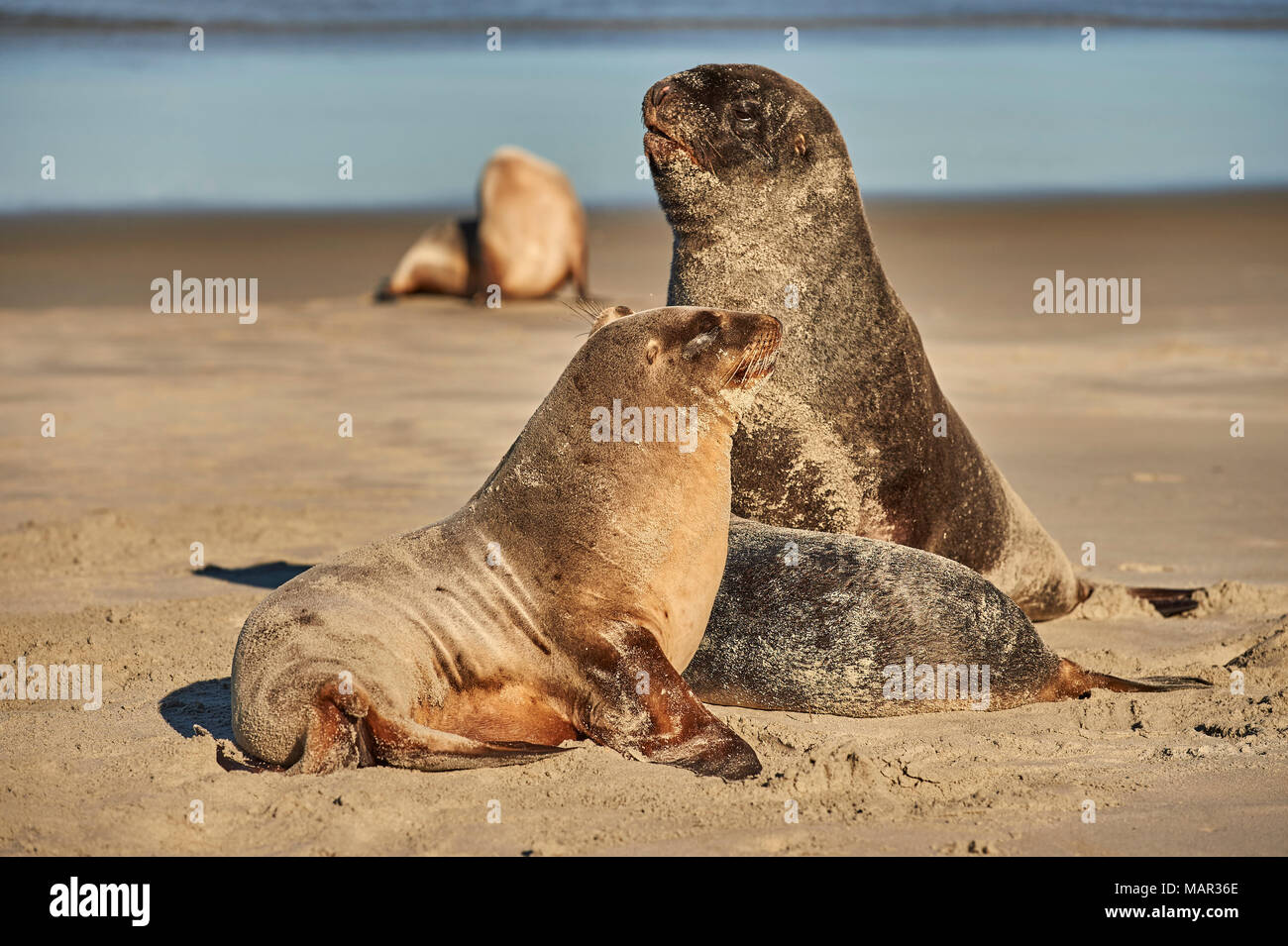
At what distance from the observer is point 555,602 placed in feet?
15.4

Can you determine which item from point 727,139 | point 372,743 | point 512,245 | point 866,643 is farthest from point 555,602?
point 512,245

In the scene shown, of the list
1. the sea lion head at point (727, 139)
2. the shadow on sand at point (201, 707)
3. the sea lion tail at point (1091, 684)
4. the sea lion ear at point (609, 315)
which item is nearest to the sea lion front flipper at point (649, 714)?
the sea lion ear at point (609, 315)

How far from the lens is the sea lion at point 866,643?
522cm

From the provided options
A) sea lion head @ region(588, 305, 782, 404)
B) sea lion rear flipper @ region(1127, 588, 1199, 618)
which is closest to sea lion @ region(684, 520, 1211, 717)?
sea lion head @ region(588, 305, 782, 404)

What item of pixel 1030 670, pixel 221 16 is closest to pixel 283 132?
pixel 221 16

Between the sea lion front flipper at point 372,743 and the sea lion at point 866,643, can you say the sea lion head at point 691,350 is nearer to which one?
the sea lion at point 866,643

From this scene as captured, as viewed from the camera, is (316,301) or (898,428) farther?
(316,301)

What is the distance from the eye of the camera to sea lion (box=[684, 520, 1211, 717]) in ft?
17.1

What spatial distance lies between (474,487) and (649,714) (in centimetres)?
499

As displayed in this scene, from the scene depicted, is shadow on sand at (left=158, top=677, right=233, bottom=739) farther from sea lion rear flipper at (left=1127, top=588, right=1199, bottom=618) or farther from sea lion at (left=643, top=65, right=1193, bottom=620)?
sea lion rear flipper at (left=1127, top=588, right=1199, bottom=618)

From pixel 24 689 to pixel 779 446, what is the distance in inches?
112

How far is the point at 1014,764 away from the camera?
184 inches

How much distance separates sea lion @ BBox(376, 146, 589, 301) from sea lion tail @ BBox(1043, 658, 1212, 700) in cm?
1264
